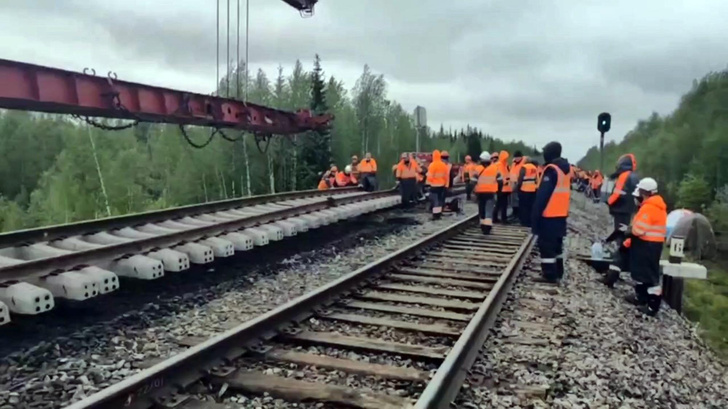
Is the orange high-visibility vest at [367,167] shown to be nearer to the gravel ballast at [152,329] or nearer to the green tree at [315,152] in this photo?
the gravel ballast at [152,329]

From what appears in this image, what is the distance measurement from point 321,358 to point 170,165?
5204cm

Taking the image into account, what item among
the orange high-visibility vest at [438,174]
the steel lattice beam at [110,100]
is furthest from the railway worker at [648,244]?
the steel lattice beam at [110,100]

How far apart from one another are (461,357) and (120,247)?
368 cm

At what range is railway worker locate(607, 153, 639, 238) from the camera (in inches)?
360

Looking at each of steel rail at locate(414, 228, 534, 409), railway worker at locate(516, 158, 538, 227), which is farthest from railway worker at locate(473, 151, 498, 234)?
steel rail at locate(414, 228, 534, 409)

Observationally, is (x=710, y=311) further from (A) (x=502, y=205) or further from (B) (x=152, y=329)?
(B) (x=152, y=329)

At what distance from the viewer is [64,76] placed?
8547 millimetres

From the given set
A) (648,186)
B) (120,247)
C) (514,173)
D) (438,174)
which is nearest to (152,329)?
(120,247)

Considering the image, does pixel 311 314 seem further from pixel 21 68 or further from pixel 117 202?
pixel 117 202

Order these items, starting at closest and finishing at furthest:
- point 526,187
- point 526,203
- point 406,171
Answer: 1. point 526,187
2. point 526,203
3. point 406,171

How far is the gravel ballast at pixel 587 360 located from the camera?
3.96 meters

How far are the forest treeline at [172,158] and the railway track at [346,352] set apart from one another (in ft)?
113

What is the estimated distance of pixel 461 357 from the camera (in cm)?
407

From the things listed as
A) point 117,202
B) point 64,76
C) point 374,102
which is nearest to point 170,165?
point 117,202
